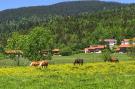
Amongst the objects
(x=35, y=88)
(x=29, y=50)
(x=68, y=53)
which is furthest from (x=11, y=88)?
(x=68, y=53)

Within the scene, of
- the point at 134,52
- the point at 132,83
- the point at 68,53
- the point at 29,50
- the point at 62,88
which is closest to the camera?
the point at 62,88

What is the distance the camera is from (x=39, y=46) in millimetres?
122562

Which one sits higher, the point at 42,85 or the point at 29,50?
the point at 42,85

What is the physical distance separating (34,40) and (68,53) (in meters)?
67.0

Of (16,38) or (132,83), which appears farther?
(16,38)

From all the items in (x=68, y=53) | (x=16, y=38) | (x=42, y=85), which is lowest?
(x=68, y=53)

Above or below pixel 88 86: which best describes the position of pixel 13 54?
below

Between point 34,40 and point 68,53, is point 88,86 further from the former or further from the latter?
point 68,53

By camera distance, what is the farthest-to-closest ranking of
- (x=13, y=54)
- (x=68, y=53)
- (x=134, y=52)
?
(x=68, y=53)
(x=13, y=54)
(x=134, y=52)

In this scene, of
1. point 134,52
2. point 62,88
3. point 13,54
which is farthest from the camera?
point 13,54

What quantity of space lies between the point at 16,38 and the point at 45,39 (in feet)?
72.5

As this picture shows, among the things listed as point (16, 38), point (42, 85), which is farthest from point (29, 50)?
point (42, 85)

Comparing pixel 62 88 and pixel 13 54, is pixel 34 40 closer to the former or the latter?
pixel 13 54

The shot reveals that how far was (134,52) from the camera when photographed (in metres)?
110
